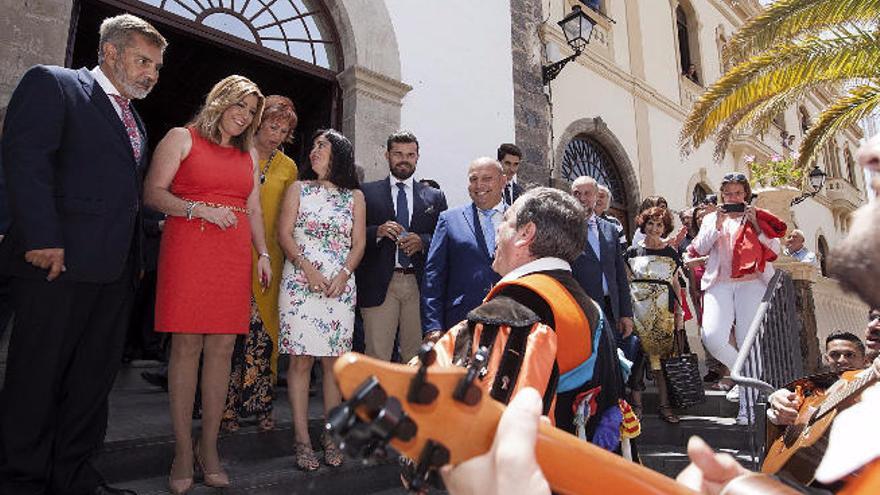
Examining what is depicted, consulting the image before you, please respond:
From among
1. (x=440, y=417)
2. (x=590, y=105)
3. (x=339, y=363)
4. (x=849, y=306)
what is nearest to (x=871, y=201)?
(x=440, y=417)

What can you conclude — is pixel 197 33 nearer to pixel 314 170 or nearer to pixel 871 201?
pixel 314 170

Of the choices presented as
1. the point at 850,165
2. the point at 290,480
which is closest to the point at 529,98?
the point at 290,480

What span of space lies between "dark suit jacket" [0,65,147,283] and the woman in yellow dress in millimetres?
995

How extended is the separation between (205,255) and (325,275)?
28.4 inches

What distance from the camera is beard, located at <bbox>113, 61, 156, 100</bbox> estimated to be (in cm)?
288

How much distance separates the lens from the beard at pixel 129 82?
2877 millimetres

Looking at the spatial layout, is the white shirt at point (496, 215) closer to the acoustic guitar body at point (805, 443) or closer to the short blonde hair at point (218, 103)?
the short blonde hair at point (218, 103)

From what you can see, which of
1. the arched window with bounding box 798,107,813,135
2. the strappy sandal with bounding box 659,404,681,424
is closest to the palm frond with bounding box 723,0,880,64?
the strappy sandal with bounding box 659,404,681,424

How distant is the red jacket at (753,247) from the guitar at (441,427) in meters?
4.62

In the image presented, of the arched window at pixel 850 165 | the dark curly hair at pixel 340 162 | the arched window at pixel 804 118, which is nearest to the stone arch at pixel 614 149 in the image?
the dark curly hair at pixel 340 162

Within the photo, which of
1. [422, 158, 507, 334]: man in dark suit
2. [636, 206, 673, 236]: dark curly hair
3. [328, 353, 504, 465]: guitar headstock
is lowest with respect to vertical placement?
[328, 353, 504, 465]: guitar headstock

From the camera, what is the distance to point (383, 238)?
159 inches

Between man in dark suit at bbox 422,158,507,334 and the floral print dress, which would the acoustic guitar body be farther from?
the floral print dress

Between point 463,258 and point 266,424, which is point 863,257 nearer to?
point 463,258
